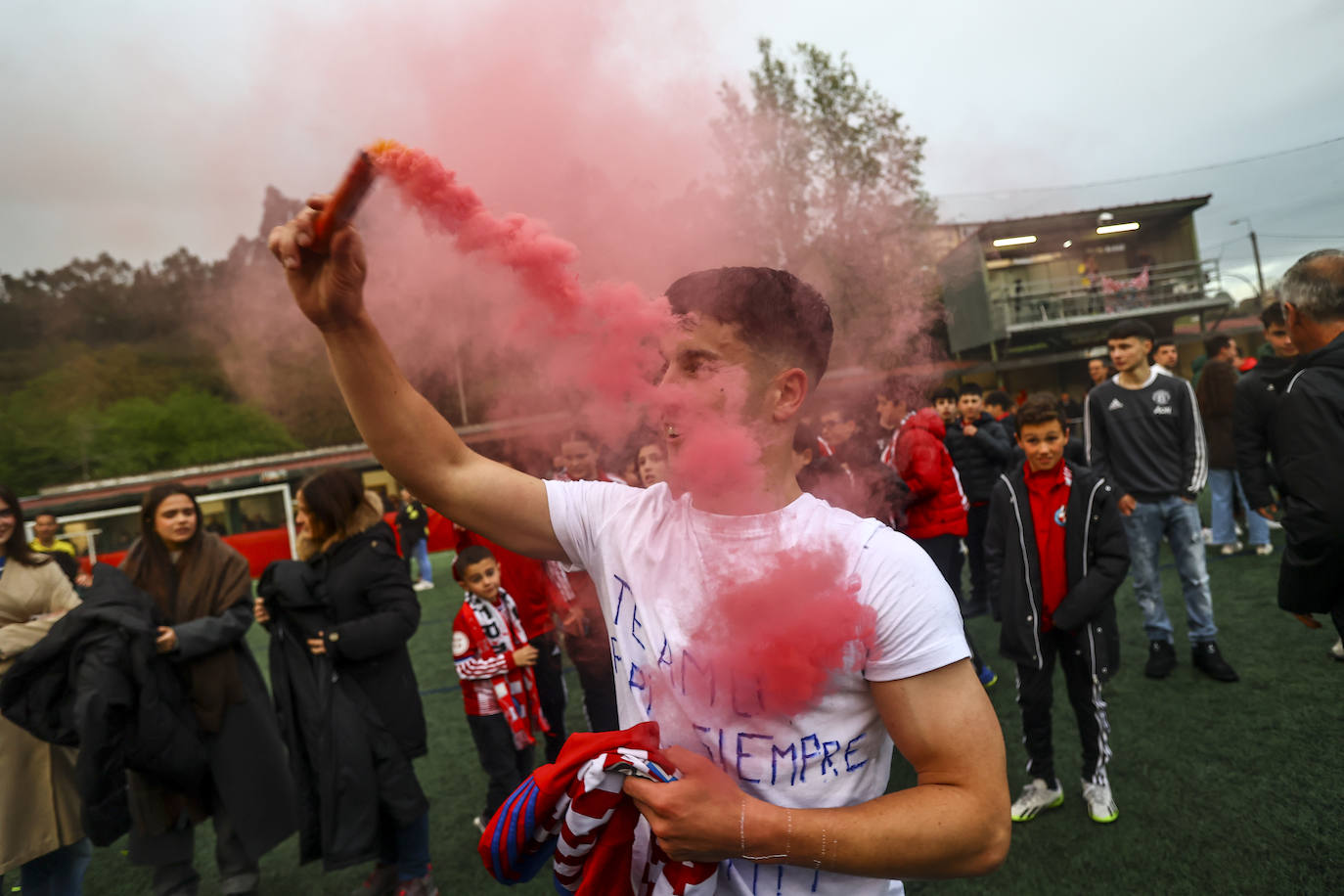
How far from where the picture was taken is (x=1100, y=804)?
355 cm

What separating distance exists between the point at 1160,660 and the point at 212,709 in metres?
5.80

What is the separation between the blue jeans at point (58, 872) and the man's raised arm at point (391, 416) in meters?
3.62

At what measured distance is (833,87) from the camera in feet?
13.0

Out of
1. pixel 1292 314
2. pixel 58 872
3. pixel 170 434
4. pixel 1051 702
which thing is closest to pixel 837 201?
pixel 1292 314

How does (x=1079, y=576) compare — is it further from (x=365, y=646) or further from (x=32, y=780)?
(x=32, y=780)

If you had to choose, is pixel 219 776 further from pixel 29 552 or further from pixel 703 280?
pixel 703 280

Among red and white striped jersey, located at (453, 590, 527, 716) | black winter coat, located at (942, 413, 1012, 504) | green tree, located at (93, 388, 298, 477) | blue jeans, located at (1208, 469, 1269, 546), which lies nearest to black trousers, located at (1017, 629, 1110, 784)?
red and white striped jersey, located at (453, 590, 527, 716)

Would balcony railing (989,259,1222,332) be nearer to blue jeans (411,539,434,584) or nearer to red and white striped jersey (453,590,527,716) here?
red and white striped jersey (453,590,527,716)

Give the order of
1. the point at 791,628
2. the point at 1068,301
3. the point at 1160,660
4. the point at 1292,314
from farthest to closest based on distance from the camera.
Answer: the point at 1068,301 → the point at 1160,660 → the point at 1292,314 → the point at 791,628

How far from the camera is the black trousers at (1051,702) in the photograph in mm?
3600

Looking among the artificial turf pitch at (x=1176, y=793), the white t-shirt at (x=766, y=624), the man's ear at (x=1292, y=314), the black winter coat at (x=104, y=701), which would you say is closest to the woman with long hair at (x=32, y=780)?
the artificial turf pitch at (x=1176, y=793)

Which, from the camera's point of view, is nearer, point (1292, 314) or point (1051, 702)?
point (1292, 314)

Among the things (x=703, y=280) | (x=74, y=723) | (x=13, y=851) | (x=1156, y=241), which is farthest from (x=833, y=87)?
(x=1156, y=241)

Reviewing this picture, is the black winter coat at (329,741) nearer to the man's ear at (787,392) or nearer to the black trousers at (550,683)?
the black trousers at (550,683)
